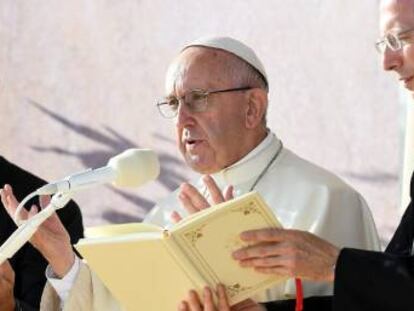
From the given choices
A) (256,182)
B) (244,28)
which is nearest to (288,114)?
(244,28)

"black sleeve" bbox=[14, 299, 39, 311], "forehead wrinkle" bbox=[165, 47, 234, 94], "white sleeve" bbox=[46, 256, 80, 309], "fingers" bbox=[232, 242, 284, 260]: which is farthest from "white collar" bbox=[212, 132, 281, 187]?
"fingers" bbox=[232, 242, 284, 260]

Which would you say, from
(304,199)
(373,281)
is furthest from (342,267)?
(304,199)

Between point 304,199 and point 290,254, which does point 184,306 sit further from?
point 304,199

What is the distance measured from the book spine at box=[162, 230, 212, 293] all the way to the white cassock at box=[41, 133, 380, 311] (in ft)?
2.50

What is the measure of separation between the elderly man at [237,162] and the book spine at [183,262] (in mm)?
807

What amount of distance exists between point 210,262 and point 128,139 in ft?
14.4

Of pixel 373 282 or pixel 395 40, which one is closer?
pixel 373 282

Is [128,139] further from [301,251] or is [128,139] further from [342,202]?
[301,251]

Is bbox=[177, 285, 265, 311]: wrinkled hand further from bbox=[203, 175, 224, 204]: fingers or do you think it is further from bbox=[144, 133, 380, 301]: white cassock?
bbox=[144, 133, 380, 301]: white cassock

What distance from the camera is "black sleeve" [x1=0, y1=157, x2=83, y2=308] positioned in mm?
5750

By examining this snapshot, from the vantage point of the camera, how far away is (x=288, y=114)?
723 centimetres

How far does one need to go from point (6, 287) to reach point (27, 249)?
0.89m

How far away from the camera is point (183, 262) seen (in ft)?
12.8

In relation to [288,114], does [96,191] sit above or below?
below
